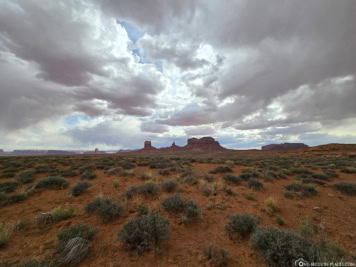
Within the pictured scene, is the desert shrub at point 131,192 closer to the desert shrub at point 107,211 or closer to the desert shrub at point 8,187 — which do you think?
the desert shrub at point 107,211

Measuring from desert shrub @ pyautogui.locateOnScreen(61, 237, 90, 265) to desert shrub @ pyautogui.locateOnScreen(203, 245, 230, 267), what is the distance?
8.68ft

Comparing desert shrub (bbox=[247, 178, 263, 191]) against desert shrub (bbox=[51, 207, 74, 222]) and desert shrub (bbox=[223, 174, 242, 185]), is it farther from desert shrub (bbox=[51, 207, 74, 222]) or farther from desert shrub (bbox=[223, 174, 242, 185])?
desert shrub (bbox=[51, 207, 74, 222])

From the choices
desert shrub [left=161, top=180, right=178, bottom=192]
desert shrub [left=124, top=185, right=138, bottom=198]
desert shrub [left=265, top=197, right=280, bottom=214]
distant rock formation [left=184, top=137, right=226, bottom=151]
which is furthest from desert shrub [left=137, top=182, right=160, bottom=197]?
distant rock formation [left=184, top=137, right=226, bottom=151]

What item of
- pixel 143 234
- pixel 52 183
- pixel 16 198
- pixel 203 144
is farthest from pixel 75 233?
pixel 203 144

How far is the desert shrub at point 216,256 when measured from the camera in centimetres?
286

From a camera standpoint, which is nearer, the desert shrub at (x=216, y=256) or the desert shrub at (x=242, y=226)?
the desert shrub at (x=216, y=256)

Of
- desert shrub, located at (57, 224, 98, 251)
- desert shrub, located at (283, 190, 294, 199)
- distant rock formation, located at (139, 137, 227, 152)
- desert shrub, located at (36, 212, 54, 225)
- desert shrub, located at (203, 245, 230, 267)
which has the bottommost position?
desert shrub, located at (283, 190, 294, 199)

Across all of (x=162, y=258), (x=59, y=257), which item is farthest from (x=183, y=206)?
(x=59, y=257)

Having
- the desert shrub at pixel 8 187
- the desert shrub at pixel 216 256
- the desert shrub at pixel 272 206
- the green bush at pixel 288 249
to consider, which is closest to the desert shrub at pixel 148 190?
the desert shrub at pixel 216 256

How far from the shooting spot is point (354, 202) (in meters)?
6.09

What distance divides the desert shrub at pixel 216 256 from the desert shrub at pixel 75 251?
2.65m

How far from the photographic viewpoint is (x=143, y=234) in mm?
3201

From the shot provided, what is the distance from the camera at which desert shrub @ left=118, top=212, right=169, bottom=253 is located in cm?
311

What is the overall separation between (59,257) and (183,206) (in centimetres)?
345
